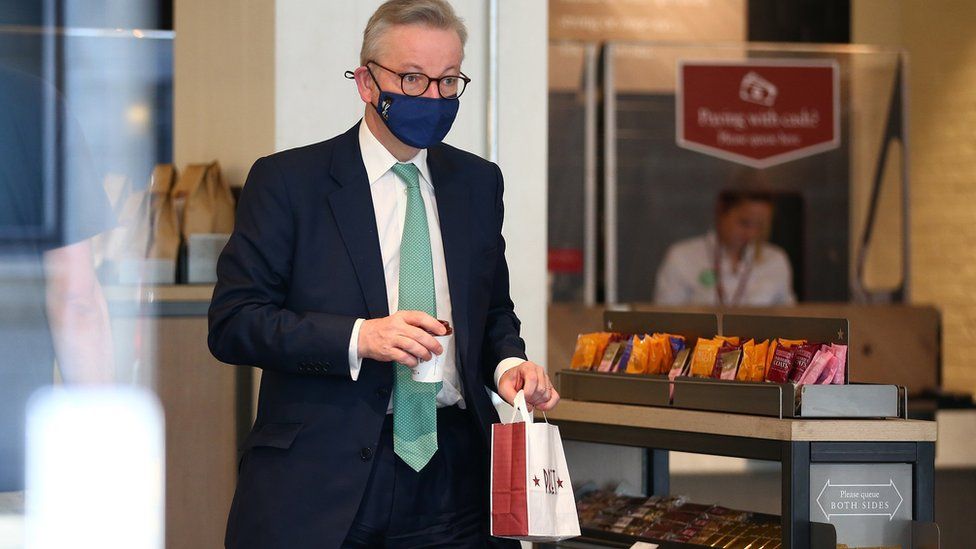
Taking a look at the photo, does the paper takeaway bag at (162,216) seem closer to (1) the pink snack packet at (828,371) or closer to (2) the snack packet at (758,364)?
(2) the snack packet at (758,364)

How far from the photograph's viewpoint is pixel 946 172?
778 centimetres

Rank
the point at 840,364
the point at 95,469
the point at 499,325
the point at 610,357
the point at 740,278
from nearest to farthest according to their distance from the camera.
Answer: the point at 499,325 → the point at 840,364 → the point at 610,357 → the point at 95,469 → the point at 740,278

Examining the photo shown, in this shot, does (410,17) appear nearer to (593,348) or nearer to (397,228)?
(397,228)

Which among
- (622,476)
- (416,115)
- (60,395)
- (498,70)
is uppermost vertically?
(498,70)

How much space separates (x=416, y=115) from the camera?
2049 millimetres

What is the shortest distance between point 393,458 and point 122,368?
60.5 inches

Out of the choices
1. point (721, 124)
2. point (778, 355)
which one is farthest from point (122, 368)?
point (721, 124)

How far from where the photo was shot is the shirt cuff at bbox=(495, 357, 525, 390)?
209cm

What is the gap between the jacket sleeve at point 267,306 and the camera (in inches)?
75.8

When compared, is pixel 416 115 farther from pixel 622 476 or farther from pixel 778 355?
pixel 622 476

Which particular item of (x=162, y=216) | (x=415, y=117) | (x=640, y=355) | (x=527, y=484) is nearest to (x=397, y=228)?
(x=415, y=117)

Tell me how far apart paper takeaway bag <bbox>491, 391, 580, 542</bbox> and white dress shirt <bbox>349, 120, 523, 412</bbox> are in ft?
0.39

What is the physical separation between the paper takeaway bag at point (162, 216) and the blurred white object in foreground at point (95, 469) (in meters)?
0.42

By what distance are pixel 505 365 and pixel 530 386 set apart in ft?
0.40
